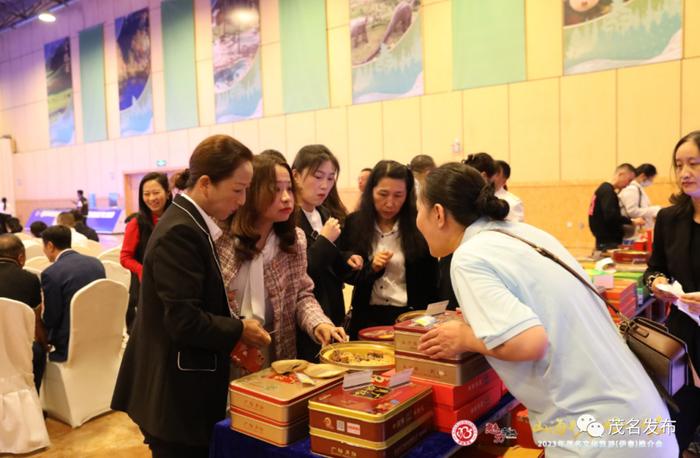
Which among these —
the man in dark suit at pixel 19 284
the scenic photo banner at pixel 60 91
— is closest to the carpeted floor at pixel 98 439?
the man in dark suit at pixel 19 284

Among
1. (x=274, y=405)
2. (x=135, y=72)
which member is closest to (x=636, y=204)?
(x=274, y=405)

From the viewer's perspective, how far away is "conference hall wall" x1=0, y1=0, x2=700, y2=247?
26.6 ft

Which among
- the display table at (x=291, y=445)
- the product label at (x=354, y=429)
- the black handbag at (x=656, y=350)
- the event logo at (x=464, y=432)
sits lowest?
the display table at (x=291, y=445)

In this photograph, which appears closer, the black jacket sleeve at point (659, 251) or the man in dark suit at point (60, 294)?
the black jacket sleeve at point (659, 251)

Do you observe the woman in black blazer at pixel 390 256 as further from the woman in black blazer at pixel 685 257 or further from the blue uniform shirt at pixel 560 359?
the blue uniform shirt at pixel 560 359

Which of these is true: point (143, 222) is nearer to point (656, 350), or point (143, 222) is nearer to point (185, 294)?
point (185, 294)

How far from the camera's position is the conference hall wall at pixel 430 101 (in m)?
8.10

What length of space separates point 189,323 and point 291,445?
0.42 metres

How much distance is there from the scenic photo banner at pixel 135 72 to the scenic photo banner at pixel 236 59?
243 cm

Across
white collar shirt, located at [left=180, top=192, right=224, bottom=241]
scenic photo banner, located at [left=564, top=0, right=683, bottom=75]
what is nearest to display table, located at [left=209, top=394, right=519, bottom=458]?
white collar shirt, located at [left=180, top=192, right=224, bottom=241]

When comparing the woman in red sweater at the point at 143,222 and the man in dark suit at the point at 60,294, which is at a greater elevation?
the woman in red sweater at the point at 143,222

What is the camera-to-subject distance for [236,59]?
12.2 metres

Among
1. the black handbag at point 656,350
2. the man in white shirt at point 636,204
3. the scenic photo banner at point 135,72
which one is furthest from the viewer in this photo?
the scenic photo banner at point 135,72

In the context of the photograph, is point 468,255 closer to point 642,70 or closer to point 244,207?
point 244,207
